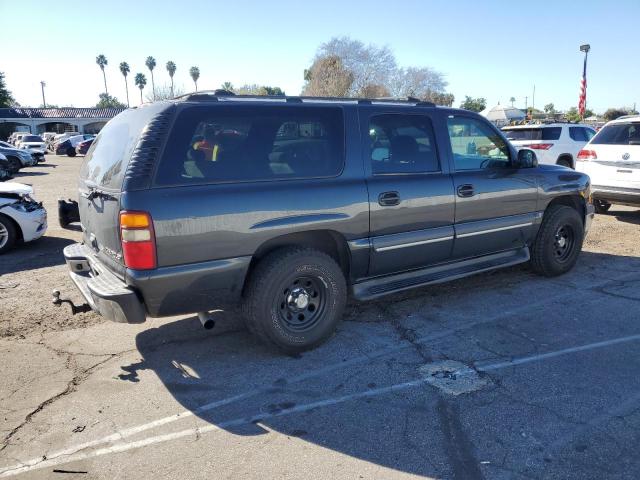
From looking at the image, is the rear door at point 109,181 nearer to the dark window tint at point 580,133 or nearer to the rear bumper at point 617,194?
the rear bumper at point 617,194

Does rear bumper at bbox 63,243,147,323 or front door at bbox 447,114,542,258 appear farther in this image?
front door at bbox 447,114,542,258

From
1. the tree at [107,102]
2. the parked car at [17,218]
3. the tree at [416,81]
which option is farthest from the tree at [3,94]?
the parked car at [17,218]

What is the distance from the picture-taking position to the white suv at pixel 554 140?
1317 centimetres

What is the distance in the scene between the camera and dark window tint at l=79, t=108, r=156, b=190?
3555mm

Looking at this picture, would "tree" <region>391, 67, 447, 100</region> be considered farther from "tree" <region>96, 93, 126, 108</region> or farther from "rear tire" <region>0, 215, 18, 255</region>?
"tree" <region>96, 93, 126, 108</region>

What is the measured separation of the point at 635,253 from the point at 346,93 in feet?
164

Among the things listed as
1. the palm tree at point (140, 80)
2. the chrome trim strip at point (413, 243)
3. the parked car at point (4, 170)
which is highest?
the palm tree at point (140, 80)

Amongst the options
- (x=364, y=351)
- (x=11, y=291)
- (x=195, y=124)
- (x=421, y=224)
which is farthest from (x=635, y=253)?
(x=11, y=291)

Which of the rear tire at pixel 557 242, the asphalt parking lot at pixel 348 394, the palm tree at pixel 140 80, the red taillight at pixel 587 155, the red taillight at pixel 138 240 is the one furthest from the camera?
the palm tree at pixel 140 80

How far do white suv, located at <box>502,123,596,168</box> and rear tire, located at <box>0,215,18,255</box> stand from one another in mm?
11233

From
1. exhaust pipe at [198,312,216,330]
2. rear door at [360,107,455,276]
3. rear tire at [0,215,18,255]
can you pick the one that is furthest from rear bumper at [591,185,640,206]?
rear tire at [0,215,18,255]

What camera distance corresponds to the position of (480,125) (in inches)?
208

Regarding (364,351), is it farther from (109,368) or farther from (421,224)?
(109,368)

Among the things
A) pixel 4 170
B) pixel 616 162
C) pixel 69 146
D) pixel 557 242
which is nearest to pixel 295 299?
pixel 557 242
